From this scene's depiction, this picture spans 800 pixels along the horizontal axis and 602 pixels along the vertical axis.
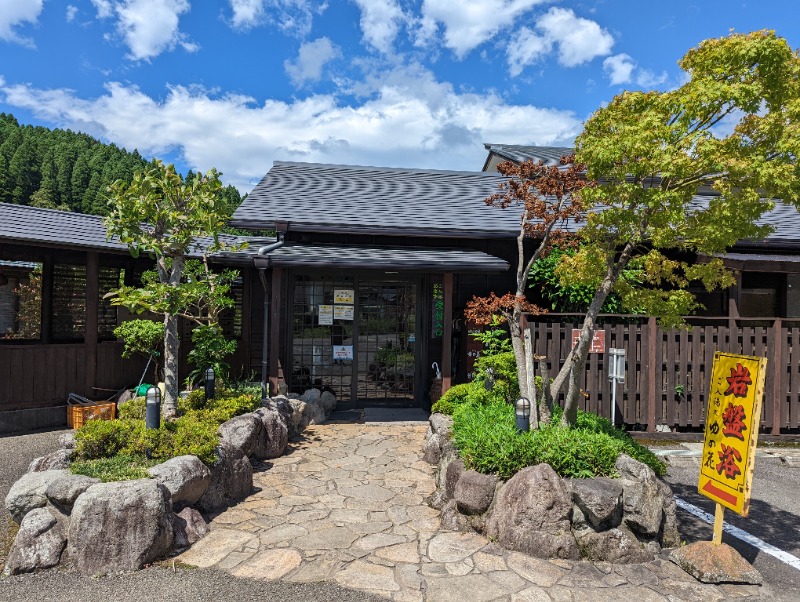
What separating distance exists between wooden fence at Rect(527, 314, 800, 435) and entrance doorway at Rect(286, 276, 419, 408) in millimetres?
2842

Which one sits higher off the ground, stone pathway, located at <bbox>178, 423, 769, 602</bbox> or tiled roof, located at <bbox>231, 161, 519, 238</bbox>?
tiled roof, located at <bbox>231, 161, 519, 238</bbox>

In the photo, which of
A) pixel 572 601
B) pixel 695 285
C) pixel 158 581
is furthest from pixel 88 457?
pixel 695 285

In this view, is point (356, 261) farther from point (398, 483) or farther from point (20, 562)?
point (20, 562)

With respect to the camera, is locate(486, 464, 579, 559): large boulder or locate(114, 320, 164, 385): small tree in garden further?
locate(114, 320, 164, 385): small tree in garden

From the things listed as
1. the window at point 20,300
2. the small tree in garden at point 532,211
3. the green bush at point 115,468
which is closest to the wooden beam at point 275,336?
the green bush at point 115,468

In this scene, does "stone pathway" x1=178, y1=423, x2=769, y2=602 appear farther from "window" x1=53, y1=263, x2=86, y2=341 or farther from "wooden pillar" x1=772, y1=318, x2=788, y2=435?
"wooden pillar" x1=772, y1=318, x2=788, y2=435

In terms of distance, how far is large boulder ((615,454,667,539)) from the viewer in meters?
4.53

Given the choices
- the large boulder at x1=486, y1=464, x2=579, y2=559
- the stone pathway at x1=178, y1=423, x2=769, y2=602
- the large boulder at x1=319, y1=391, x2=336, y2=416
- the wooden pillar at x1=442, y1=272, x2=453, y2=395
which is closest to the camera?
the stone pathway at x1=178, y1=423, x2=769, y2=602

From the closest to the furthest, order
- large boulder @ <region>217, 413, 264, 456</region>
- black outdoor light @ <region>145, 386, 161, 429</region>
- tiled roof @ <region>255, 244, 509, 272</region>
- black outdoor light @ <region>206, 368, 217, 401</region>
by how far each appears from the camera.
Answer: black outdoor light @ <region>145, 386, 161, 429</region>, large boulder @ <region>217, 413, 264, 456</region>, black outdoor light @ <region>206, 368, 217, 401</region>, tiled roof @ <region>255, 244, 509, 272</region>

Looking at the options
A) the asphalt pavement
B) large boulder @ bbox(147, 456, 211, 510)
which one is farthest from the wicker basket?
the asphalt pavement

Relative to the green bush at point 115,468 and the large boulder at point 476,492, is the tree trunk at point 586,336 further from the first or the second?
the green bush at point 115,468

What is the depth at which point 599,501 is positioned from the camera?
14.5 ft

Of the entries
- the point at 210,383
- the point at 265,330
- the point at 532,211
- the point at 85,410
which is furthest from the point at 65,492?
the point at 532,211

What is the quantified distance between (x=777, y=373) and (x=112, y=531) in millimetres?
10284
